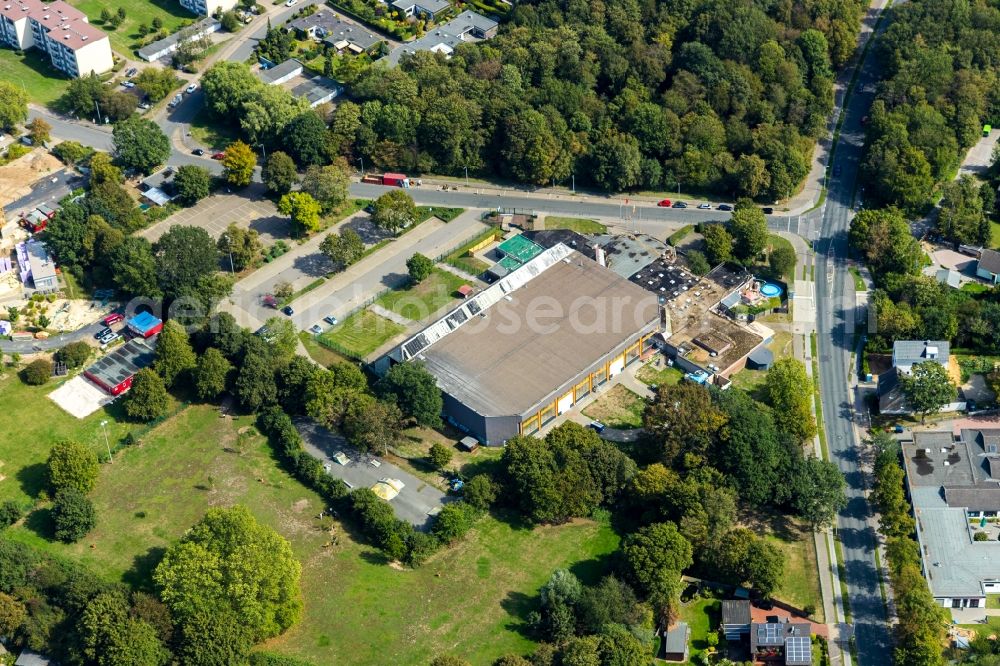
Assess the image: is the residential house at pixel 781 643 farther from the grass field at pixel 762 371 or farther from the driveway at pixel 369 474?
the grass field at pixel 762 371

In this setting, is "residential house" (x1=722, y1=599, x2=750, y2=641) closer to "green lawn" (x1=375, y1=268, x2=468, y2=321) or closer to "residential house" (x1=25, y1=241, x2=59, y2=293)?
"green lawn" (x1=375, y1=268, x2=468, y2=321)

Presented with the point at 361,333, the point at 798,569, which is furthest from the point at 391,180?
the point at 798,569

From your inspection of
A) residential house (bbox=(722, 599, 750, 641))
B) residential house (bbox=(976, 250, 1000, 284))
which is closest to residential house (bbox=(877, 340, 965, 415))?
residential house (bbox=(976, 250, 1000, 284))

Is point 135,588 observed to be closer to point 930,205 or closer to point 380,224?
point 380,224

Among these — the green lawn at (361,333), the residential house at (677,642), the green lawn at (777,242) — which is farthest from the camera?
the green lawn at (777,242)

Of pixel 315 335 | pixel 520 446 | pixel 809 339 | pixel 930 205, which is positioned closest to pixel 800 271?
pixel 809 339

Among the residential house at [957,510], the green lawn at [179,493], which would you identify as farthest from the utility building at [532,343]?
A: the residential house at [957,510]
